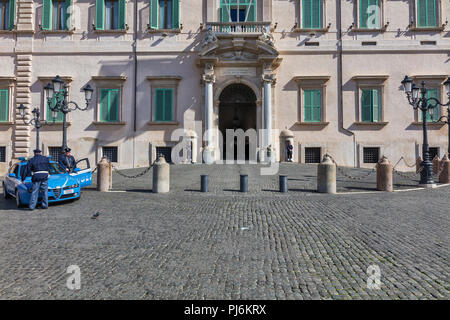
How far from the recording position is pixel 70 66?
1900 cm

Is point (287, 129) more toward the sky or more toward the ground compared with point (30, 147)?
more toward the sky

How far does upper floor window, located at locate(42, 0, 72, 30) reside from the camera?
18.8 metres

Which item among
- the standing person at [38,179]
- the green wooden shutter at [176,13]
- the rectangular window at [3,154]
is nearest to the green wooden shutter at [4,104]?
the rectangular window at [3,154]

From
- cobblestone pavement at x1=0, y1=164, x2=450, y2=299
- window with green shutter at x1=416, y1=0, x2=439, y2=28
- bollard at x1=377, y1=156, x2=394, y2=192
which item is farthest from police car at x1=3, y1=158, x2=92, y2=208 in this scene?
window with green shutter at x1=416, y1=0, x2=439, y2=28

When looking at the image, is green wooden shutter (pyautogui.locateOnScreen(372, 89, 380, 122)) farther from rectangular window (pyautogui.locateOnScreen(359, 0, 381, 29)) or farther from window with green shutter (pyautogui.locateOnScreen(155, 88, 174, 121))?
window with green shutter (pyautogui.locateOnScreen(155, 88, 174, 121))

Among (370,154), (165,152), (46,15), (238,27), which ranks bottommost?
(370,154)

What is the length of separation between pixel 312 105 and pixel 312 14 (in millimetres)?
6169

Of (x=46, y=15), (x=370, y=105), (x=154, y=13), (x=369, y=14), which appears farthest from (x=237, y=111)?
(x=46, y=15)

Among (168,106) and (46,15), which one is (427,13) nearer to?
(168,106)

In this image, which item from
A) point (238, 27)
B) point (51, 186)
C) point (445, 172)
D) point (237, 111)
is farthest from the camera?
point (237, 111)

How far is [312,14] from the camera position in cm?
1884

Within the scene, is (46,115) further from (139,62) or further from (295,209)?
(295,209)
